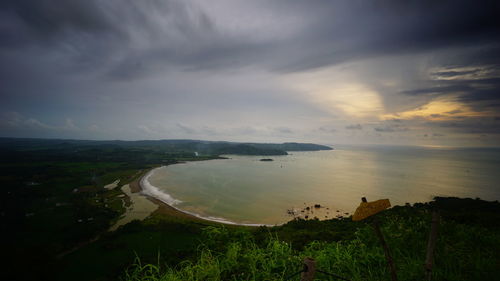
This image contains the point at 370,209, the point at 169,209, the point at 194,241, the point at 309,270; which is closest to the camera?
the point at 370,209

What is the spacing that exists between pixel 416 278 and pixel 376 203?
235 centimetres

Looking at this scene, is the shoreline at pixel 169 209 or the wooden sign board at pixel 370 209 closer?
the wooden sign board at pixel 370 209

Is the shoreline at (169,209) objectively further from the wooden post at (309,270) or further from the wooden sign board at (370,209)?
the wooden sign board at (370,209)

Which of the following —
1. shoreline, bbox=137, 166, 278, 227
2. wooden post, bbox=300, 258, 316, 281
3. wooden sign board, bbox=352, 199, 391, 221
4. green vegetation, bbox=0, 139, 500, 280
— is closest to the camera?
wooden sign board, bbox=352, 199, 391, 221

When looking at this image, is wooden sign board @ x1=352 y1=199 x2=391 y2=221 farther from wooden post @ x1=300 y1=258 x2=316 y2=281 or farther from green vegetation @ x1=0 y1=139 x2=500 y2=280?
green vegetation @ x1=0 y1=139 x2=500 y2=280

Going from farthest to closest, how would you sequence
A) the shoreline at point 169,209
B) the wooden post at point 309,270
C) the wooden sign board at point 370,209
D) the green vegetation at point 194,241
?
the shoreline at point 169,209, the green vegetation at point 194,241, the wooden post at point 309,270, the wooden sign board at point 370,209

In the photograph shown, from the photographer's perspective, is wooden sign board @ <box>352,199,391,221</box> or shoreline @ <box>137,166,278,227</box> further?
shoreline @ <box>137,166,278,227</box>

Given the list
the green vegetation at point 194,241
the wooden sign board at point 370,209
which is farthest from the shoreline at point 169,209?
the wooden sign board at point 370,209

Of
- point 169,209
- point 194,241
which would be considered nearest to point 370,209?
point 194,241

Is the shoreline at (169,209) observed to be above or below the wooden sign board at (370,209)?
below

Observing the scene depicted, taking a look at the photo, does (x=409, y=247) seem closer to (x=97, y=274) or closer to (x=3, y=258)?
(x=97, y=274)

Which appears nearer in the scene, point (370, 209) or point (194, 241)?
point (370, 209)

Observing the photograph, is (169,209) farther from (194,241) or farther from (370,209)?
(370,209)

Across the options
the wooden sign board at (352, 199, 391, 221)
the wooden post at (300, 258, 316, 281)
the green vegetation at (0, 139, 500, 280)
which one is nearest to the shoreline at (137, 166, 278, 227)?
the green vegetation at (0, 139, 500, 280)
